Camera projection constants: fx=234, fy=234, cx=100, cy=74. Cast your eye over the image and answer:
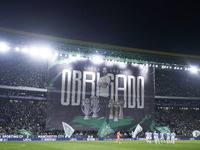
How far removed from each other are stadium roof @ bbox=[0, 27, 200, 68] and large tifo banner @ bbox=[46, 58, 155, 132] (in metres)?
1.08

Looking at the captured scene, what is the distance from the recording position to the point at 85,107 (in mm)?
27297

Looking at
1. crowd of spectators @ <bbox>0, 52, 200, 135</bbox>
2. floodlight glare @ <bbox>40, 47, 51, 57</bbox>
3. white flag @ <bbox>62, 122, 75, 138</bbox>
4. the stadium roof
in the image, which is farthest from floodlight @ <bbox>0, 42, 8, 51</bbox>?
crowd of spectators @ <bbox>0, 52, 200, 135</bbox>

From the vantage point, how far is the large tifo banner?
2625 centimetres

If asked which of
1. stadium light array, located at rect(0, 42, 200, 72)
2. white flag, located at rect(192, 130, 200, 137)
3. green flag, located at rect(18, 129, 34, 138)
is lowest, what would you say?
white flag, located at rect(192, 130, 200, 137)

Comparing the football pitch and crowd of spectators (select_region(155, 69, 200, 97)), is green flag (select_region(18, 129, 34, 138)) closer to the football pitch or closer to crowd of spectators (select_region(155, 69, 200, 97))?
the football pitch

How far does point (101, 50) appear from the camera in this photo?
1061 inches

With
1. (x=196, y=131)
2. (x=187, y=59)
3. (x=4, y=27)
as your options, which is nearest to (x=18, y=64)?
(x=4, y=27)

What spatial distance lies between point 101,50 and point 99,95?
540 cm

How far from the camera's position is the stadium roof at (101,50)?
23.2 meters

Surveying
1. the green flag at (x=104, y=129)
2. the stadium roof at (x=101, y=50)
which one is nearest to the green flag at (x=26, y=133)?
the green flag at (x=104, y=129)

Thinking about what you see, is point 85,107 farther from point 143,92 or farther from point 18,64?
point 18,64

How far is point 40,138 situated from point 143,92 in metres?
13.9

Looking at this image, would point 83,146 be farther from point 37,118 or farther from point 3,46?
point 37,118

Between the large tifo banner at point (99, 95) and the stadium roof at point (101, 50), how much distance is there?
108 cm
